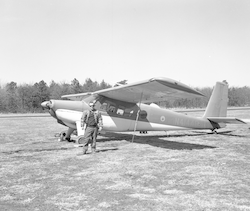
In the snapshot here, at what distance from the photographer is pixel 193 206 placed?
4.03 meters

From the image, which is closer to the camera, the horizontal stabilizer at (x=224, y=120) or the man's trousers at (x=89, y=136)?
the man's trousers at (x=89, y=136)

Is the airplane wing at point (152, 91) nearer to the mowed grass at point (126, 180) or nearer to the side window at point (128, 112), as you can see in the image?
the side window at point (128, 112)

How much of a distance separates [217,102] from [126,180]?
10.0m

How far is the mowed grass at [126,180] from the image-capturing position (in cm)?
421

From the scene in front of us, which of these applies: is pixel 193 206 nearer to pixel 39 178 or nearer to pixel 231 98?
pixel 39 178

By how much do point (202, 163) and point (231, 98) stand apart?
207 feet

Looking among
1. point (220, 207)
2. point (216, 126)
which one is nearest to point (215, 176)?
point (220, 207)

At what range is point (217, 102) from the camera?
14086mm

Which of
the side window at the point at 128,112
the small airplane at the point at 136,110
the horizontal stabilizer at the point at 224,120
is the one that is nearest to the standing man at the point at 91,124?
the small airplane at the point at 136,110

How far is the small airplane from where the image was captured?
1025 centimetres

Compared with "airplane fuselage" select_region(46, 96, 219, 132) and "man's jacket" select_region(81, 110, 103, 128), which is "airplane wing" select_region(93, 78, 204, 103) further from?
"man's jacket" select_region(81, 110, 103, 128)

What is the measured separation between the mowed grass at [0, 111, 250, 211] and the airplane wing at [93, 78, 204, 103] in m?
2.07

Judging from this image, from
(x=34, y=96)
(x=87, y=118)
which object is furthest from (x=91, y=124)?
(x=34, y=96)

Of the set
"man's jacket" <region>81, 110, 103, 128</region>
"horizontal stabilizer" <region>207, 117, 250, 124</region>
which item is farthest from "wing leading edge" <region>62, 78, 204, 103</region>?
"horizontal stabilizer" <region>207, 117, 250, 124</region>
